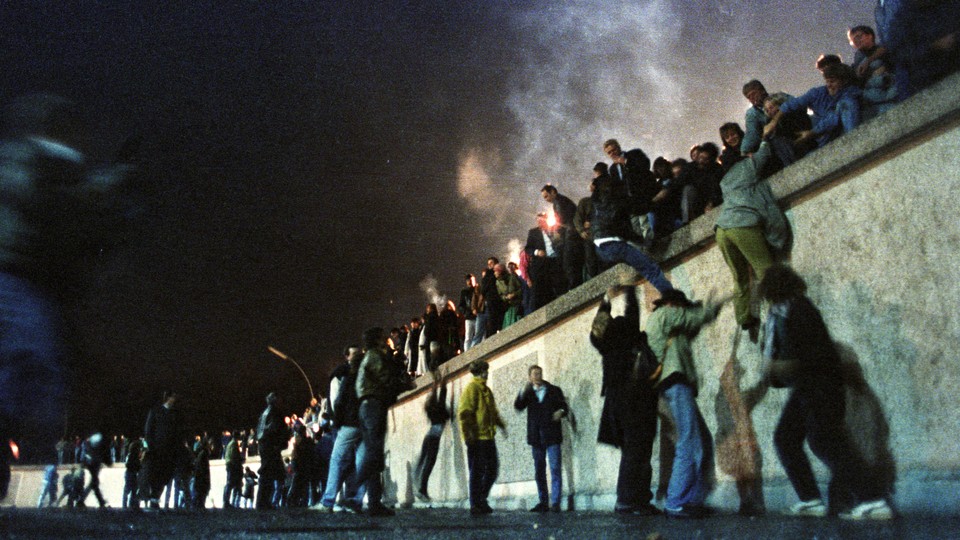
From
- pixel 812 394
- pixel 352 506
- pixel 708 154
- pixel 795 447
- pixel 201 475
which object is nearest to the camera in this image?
pixel 812 394

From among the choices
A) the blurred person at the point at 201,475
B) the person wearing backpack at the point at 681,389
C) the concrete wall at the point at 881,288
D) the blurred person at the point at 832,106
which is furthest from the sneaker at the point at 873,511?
the blurred person at the point at 201,475

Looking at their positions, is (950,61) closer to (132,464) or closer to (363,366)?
(363,366)

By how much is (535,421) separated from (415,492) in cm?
742

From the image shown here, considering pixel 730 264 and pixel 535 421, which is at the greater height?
pixel 730 264

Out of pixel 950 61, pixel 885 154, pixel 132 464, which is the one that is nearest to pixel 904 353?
pixel 885 154

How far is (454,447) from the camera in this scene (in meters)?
15.4

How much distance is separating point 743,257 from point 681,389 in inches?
52.3

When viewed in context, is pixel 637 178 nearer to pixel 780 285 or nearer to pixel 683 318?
pixel 683 318

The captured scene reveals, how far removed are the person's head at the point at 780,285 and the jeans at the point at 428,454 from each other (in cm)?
939

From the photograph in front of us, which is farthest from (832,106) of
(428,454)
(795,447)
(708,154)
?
(428,454)

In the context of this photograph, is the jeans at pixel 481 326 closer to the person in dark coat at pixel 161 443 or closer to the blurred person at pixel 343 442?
the person in dark coat at pixel 161 443

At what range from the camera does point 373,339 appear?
9633mm

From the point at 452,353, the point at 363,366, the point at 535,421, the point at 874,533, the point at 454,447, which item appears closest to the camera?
the point at 874,533

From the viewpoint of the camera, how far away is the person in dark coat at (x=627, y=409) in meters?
7.59
